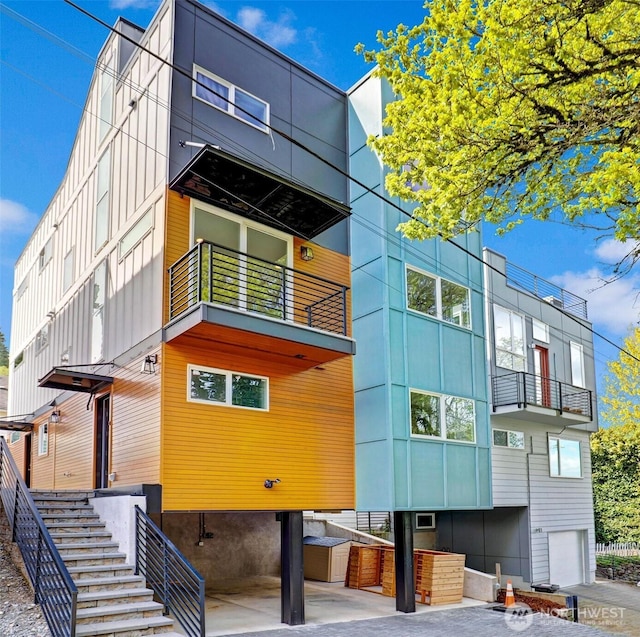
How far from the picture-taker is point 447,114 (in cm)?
844

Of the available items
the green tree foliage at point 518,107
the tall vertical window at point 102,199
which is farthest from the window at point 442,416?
the tall vertical window at point 102,199

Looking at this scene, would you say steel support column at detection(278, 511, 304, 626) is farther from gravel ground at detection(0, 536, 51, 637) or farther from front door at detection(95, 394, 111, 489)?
gravel ground at detection(0, 536, 51, 637)

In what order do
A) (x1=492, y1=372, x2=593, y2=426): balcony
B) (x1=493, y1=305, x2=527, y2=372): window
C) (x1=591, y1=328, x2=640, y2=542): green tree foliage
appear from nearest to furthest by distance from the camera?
(x1=492, y1=372, x2=593, y2=426): balcony, (x1=493, y1=305, x2=527, y2=372): window, (x1=591, y1=328, x2=640, y2=542): green tree foliage

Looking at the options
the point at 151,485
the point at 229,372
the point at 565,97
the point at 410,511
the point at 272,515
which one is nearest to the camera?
the point at 565,97

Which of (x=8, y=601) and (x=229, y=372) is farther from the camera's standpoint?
(x=229, y=372)

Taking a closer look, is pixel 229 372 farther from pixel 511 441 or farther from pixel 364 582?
pixel 511 441

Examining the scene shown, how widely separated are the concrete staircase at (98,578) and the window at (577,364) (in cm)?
1625

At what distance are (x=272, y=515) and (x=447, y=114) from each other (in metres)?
12.5

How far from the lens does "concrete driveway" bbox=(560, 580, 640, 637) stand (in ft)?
46.1

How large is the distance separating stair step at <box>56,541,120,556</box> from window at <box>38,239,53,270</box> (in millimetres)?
11268

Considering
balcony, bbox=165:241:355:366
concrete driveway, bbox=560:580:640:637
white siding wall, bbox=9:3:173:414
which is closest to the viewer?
balcony, bbox=165:241:355:366

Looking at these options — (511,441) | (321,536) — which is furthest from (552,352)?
(321,536)

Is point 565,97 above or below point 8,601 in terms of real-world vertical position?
above

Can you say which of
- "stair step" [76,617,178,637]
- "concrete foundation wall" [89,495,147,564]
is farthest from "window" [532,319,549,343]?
"stair step" [76,617,178,637]
